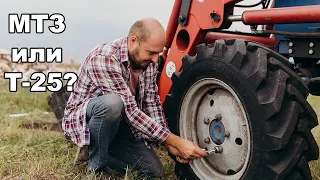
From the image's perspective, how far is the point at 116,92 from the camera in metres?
3.45

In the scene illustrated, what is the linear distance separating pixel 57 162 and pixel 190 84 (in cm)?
134

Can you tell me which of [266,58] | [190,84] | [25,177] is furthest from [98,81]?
[266,58]

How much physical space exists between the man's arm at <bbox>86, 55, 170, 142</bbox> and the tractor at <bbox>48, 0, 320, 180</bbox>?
25 cm

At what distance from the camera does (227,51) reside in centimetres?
313

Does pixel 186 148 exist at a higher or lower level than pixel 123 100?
lower

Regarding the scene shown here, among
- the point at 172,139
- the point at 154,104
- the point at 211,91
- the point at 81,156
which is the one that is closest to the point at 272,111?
the point at 211,91

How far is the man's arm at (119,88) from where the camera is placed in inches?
134

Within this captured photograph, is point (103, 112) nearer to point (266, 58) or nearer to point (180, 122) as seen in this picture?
point (180, 122)

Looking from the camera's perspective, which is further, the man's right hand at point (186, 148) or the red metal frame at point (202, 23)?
the man's right hand at point (186, 148)

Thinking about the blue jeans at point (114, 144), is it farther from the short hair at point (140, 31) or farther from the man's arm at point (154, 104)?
the short hair at point (140, 31)

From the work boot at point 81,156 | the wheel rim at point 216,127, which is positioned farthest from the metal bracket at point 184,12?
the work boot at point 81,156

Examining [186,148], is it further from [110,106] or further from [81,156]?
[81,156]

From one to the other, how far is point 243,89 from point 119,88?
935 millimetres

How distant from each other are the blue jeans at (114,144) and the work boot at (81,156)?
0.59ft
